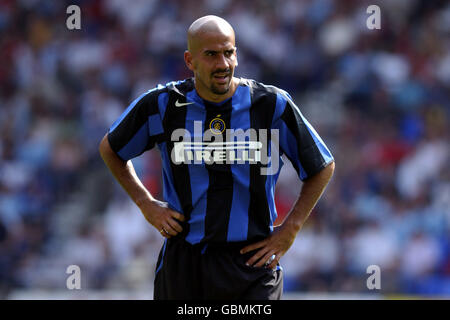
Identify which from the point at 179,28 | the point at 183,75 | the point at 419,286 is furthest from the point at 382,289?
the point at 179,28

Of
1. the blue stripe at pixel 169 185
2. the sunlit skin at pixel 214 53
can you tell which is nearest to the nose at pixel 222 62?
the sunlit skin at pixel 214 53

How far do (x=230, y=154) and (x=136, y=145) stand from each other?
607 millimetres

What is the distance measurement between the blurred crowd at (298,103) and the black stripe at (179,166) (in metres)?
4.67

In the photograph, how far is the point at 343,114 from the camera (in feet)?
32.0

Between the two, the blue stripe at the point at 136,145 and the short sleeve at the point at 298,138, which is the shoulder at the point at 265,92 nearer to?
the short sleeve at the point at 298,138

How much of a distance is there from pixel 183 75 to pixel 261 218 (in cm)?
623

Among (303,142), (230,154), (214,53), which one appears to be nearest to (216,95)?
(214,53)

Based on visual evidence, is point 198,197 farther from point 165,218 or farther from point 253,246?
point 253,246

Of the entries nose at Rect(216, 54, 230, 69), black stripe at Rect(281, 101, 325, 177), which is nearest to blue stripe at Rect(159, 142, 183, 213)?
nose at Rect(216, 54, 230, 69)

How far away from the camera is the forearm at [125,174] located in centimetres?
434

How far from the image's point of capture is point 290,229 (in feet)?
13.6

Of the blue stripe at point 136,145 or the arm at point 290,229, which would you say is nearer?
the arm at point 290,229

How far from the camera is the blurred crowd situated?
880 cm

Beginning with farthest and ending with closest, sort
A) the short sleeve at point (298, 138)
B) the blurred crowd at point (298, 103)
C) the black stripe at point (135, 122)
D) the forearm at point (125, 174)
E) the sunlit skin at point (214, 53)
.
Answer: the blurred crowd at point (298, 103) → the forearm at point (125, 174) → the black stripe at point (135, 122) → the short sleeve at point (298, 138) → the sunlit skin at point (214, 53)
